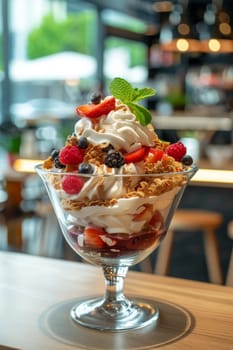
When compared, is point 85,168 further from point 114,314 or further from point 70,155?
point 114,314

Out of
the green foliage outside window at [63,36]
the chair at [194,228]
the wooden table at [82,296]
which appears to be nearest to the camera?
the wooden table at [82,296]

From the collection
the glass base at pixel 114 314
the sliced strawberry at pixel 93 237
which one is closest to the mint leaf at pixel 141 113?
the sliced strawberry at pixel 93 237

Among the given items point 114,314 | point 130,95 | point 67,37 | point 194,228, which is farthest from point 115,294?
point 67,37

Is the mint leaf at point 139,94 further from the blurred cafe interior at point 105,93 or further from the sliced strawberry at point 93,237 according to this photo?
the blurred cafe interior at point 105,93

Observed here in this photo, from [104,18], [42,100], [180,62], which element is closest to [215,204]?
[42,100]

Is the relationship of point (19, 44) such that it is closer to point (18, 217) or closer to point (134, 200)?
point (18, 217)

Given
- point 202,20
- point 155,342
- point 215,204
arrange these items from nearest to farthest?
point 155,342
point 215,204
point 202,20
